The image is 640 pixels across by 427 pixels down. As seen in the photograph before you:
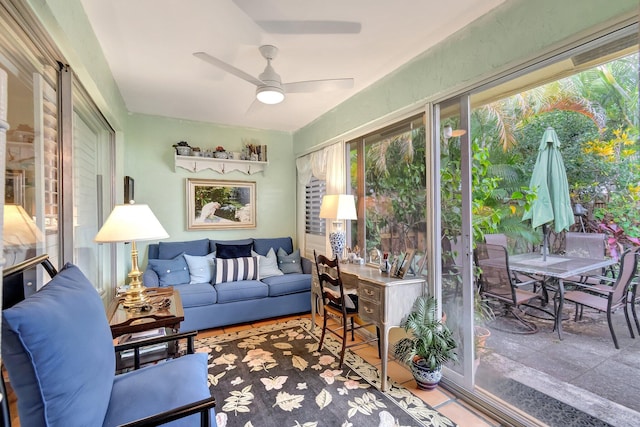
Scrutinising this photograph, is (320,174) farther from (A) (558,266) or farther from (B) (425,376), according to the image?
(A) (558,266)

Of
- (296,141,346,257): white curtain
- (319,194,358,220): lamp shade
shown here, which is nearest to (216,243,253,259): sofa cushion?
(296,141,346,257): white curtain

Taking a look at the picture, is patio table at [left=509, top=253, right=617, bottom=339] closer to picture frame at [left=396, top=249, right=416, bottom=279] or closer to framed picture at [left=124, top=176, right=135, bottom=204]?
picture frame at [left=396, top=249, right=416, bottom=279]

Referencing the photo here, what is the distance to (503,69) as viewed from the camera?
1826mm

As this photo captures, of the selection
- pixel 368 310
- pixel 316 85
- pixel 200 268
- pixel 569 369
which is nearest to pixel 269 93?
pixel 316 85

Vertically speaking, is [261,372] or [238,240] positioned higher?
[238,240]

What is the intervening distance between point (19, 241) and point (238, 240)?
2983 mm

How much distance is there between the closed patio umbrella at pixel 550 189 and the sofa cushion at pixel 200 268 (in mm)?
3304

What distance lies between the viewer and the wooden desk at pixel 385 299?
89.4 inches

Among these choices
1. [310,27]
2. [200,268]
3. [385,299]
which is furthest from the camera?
[200,268]

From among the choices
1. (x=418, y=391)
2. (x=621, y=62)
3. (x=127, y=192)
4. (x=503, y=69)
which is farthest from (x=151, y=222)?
(x=621, y=62)

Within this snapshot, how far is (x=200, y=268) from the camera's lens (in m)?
3.62

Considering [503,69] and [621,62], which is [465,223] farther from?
[621,62]

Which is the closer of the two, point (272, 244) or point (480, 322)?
point (480, 322)

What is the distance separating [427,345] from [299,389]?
1.01 metres
